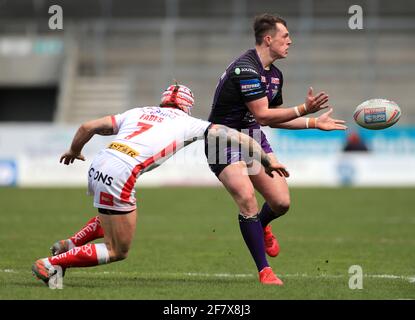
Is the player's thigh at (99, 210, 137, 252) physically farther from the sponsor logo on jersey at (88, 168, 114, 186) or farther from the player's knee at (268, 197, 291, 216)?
the player's knee at (268, 197, 291, 216)

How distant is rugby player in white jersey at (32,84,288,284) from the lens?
25.8 ft

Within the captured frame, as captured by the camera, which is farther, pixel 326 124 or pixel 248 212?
pixel 248 212

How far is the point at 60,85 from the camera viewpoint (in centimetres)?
3309

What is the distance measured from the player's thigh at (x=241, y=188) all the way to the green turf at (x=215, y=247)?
73cm

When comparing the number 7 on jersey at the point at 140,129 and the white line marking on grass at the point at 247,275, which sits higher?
the number 7 on jersey at the point at 140,129

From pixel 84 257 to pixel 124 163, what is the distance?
901 mm

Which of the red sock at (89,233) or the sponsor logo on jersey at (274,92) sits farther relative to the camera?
the sponsor logo on jersey at (274,92)

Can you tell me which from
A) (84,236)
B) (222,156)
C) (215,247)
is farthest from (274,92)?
(215,247)

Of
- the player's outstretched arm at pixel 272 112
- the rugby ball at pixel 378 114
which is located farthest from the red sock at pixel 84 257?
the rugby ball at pixel 378 114

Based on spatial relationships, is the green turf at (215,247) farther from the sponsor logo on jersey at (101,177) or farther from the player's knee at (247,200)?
the sponsor logo on jersey at (101,177)

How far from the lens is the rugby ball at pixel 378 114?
9031 millimetres

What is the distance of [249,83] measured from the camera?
878 centimetres

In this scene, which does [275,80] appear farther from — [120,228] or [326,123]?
[120,228]

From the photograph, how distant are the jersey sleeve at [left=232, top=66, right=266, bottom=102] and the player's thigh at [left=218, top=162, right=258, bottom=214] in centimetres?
72
